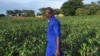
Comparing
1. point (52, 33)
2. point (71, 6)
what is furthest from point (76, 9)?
point (52, 33)

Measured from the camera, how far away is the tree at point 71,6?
78.7 m

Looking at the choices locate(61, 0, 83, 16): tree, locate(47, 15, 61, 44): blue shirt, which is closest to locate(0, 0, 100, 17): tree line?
locate(61, 0, 83, 16): tree

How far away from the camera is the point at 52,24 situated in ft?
24.6

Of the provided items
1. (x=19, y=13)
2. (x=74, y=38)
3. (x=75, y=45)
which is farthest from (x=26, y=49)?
(x=19, y=13)

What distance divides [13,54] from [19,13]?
52.3 metres

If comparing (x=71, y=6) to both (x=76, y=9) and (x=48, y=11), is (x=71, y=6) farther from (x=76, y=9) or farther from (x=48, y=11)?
(x=48, y=11)

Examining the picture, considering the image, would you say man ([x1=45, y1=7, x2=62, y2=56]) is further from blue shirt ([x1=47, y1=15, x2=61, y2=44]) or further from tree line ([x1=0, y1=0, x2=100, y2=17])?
tree line ([x1=0, y1=0, x2=100, y2=17])

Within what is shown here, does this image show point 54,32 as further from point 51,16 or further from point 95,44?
point 95,44

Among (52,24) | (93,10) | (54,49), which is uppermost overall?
(52,24)

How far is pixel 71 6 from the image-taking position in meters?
79.6

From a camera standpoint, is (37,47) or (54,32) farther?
(37,47)

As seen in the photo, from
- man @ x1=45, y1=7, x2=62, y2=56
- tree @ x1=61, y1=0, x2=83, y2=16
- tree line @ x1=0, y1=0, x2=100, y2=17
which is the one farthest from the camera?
tree @ x1=61, y1=0, x2=83, y2=16

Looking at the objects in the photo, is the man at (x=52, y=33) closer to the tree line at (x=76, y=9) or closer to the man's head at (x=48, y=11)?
the man's head at (x=48, y=11)

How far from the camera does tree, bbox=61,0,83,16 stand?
258 feet
